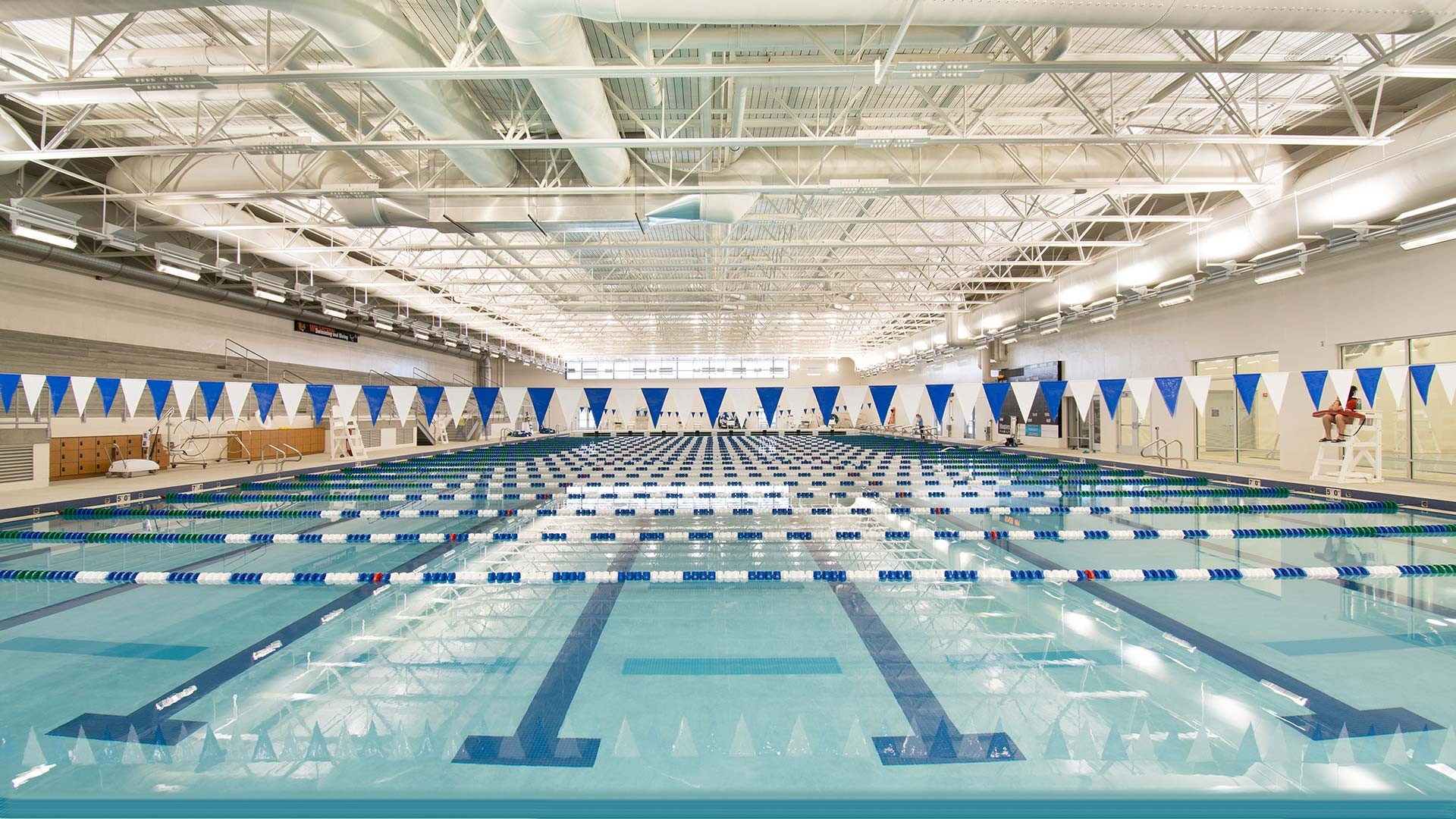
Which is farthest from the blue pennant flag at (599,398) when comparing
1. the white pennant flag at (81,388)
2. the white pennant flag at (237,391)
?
the white pennant flag at (81,388)

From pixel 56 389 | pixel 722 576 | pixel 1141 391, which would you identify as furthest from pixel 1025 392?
pixel 56 389

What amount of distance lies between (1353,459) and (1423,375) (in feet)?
5.49

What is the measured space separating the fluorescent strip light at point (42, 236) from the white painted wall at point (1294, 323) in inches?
813

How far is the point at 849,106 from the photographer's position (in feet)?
27.9

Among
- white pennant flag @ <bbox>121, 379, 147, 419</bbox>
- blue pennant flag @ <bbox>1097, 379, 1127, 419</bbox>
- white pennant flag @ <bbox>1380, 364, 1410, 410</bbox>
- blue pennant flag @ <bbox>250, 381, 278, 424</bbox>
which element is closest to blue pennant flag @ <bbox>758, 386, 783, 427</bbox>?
blue pennant flag @ <bbox>1097, 379, 1127, 419</bbox>

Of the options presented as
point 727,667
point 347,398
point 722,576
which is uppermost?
point 347,398

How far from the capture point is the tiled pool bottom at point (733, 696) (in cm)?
229

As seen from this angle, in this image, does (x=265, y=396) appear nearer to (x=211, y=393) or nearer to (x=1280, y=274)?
(x=211, y=393)

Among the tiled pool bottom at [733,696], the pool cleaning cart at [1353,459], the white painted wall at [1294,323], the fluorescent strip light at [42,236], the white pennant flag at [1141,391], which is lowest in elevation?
the tiled pool bottom at [733,696]

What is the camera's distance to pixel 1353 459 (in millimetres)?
9641

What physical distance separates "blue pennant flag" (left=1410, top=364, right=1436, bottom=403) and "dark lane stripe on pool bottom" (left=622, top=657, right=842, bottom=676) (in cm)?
1081

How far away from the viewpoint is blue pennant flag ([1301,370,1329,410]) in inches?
389

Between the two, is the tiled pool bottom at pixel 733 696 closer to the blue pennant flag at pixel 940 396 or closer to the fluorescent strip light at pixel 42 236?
the fluorescent strip light at pixel 42 236

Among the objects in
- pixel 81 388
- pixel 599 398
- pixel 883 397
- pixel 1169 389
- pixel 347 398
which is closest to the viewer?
pixel 81 388
